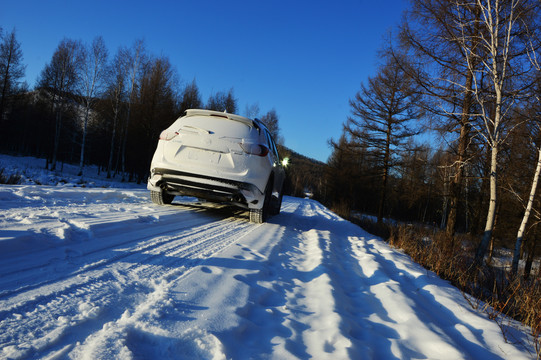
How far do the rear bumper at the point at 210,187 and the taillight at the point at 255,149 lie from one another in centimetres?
54

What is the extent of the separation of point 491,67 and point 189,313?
8107 mm

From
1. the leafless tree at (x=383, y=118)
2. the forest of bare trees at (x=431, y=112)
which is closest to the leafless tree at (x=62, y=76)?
the forest of bare trees at (x=431, y=112)

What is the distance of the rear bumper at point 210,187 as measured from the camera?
447 cm

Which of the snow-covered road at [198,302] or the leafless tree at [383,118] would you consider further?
the leafless tree at [383,118]

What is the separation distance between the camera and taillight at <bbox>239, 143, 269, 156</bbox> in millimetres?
4516

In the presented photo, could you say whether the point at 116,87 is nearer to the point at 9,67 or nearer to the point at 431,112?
the point at 9,67

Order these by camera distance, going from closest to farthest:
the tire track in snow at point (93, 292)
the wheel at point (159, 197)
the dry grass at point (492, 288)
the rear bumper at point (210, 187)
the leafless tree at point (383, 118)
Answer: the tire track in snow at point (93, 292), the dry grass at point (492, 288), the rear bumper at point (210, 187), the wheel at point (159, 197), the leafless tree at point (383, 118)

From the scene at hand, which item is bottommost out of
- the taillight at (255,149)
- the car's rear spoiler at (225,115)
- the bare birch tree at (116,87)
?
the taillight at (255,149)

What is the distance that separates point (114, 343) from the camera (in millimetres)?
1134

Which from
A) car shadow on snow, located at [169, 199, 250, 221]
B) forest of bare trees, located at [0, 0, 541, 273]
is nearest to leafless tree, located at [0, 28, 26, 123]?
forest of bare trees, located at [0, 0, 541, 273]

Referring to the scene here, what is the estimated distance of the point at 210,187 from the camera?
448 centimetres

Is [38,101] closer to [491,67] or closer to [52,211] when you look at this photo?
[52,211]

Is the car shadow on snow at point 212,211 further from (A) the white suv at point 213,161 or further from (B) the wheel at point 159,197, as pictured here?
(A) the white suv at point 213,161

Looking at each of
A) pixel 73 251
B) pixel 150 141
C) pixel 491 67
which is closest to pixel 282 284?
pixel 73 251
